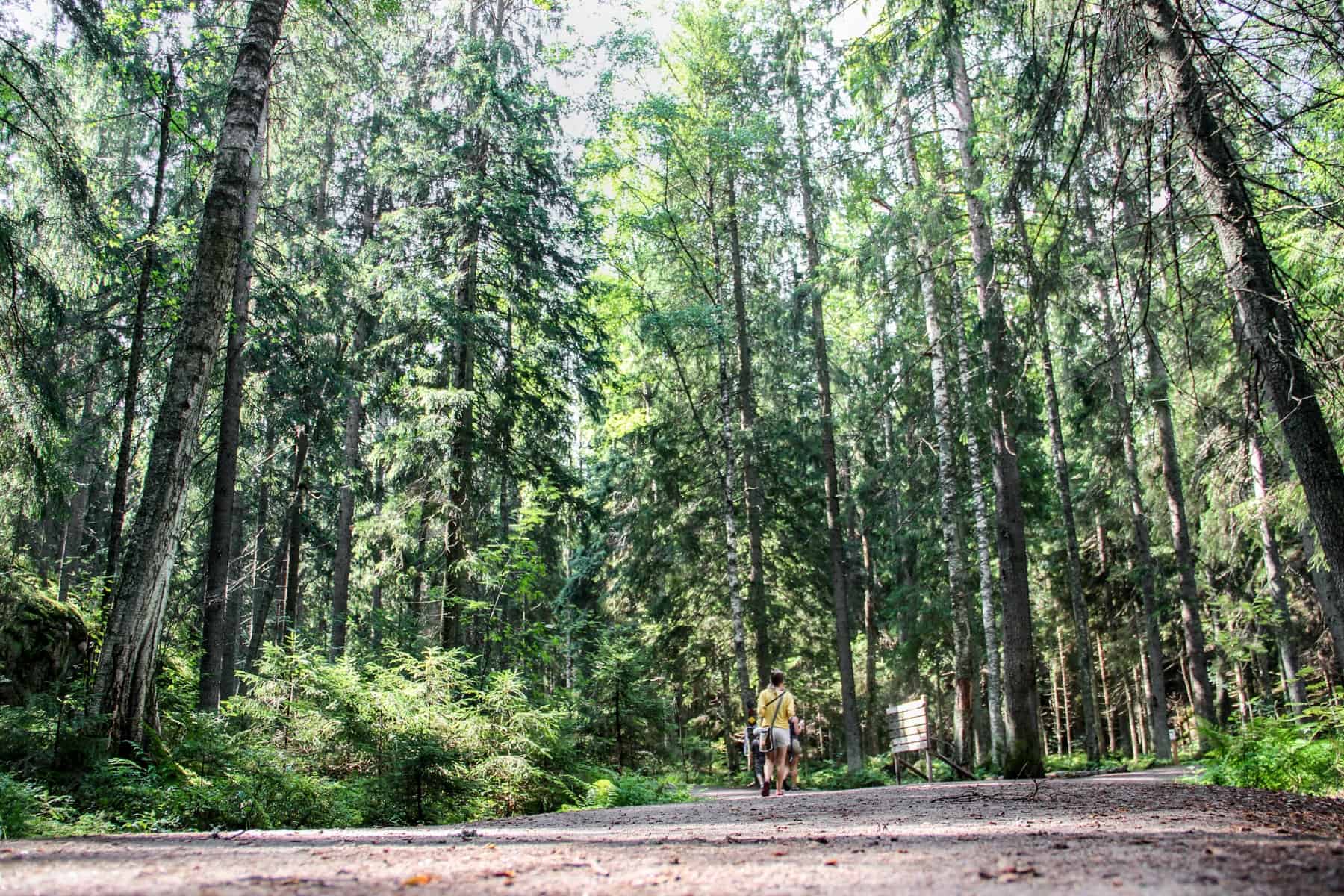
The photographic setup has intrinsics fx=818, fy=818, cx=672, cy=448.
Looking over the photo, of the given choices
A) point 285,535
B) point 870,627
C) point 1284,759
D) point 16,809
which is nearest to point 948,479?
point 1284,759

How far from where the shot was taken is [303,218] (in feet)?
64.1

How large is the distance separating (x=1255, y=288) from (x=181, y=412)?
9.60 metres

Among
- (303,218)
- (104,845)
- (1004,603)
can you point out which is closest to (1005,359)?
(1004,603)

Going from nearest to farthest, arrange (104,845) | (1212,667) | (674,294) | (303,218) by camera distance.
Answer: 1. (104,845)
2. (303,218)
3. (674,294)
4. (1212,667)

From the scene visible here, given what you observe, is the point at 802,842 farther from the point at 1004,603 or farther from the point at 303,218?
the point at 303,218

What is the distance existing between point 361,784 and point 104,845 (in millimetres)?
4575

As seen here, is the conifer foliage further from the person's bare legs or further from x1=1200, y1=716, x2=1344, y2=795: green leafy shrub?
the person's bare legs

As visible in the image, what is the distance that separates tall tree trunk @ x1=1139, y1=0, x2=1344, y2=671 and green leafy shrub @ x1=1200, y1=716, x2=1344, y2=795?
2.56 m

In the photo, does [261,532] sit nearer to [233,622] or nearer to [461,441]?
[233,622]

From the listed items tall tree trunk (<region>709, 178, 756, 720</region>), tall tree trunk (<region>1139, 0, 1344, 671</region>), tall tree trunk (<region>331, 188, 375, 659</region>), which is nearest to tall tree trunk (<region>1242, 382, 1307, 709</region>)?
tall tree trunk (<region>1139, 0, 1344, 671</region>)

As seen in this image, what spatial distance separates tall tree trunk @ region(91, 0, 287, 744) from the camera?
7492 millimetres

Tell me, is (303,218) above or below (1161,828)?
above

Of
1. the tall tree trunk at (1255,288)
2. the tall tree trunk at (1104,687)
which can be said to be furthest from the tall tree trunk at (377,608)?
the tall tree trunk at (1104,687)

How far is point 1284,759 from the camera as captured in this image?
7965 mm
